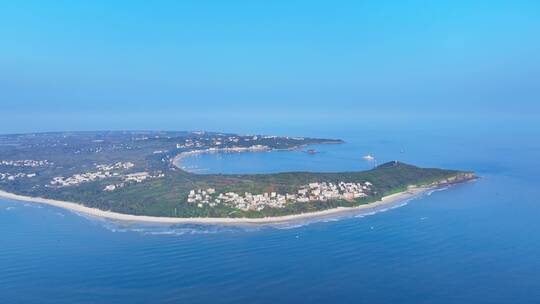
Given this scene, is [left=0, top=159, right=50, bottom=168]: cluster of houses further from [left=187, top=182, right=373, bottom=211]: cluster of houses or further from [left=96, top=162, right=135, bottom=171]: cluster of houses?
[left=187, top=182, right=373, bottom=211]: cluster of houses

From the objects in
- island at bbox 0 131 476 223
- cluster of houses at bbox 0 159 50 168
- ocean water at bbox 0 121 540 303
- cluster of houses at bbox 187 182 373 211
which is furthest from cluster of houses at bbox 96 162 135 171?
cluster of houses at bbox 187 182 373 211

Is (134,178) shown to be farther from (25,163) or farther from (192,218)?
(25,163)

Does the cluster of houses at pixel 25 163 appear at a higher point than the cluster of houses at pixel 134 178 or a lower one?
higher

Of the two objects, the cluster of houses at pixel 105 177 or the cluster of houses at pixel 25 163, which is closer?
the cluster of houses at pixel 105 177

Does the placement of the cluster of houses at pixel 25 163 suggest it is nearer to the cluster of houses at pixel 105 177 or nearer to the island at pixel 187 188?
the island at pixel 187 188

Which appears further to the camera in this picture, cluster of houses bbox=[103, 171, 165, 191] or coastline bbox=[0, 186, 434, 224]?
cluster of houses bbox=[103, 171, 165, 191]

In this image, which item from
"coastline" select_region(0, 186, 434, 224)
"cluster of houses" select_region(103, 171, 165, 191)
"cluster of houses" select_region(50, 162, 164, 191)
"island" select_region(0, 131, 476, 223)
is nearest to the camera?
"coastline" select_region(0, 186, 434, 224)

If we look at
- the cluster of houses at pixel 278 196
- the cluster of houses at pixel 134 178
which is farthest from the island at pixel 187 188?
the cluster of houses at pixel 134 178

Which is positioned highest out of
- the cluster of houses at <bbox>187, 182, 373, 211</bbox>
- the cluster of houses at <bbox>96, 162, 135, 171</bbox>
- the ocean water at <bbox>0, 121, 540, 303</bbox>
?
the cluster of houses at <bbox>96, 162, 135, 171</bbox>
